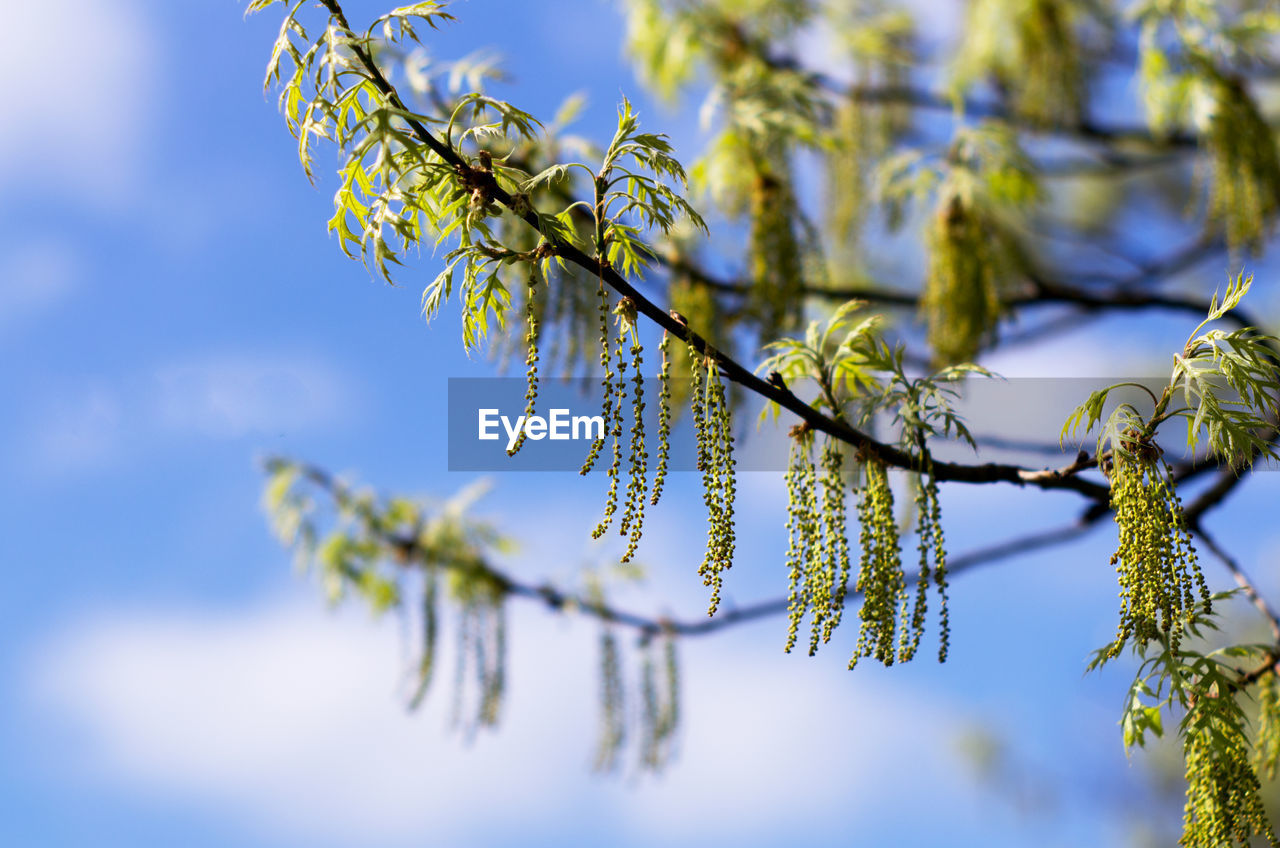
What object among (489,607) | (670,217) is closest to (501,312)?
(670,217)

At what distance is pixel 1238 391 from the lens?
187 centimetres

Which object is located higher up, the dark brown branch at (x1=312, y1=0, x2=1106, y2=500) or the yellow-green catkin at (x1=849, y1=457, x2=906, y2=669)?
the dark brown branch at (x1=312, y1=0, x2=1106, y2=500)

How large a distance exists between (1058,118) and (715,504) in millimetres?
4685

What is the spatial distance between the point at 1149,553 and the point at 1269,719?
1.12 meters

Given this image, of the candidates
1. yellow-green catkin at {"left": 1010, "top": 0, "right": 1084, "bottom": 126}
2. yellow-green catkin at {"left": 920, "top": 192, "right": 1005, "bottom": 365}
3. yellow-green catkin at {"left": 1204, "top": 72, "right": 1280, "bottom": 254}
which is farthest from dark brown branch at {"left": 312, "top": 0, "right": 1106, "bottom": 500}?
yellow-green catkin at {"left": 1010, "top": 0, "right": 1084, "bottom": 126}

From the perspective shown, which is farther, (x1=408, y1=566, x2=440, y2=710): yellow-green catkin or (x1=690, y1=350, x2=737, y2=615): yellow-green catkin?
(x1=408, y1=566, x2=440, y2=710): yellow-green catkin

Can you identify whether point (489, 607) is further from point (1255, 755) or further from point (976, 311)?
point (1255, 755)

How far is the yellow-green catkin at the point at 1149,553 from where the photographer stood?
178 cm

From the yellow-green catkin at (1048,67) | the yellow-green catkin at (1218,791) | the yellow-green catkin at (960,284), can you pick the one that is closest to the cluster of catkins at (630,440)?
the yellow-green catkin at (1218,791)

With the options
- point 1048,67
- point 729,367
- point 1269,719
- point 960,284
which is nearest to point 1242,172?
point 960,284

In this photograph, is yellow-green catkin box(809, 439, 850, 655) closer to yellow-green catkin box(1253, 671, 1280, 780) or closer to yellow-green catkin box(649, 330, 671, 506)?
yellow-green catkin box(649, 330, 671, 506)

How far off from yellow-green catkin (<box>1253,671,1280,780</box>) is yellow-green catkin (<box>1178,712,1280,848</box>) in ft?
1.30

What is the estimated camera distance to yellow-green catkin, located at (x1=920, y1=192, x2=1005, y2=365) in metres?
4.11

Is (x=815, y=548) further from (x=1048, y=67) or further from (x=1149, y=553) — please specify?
(x=1048, y=67)
